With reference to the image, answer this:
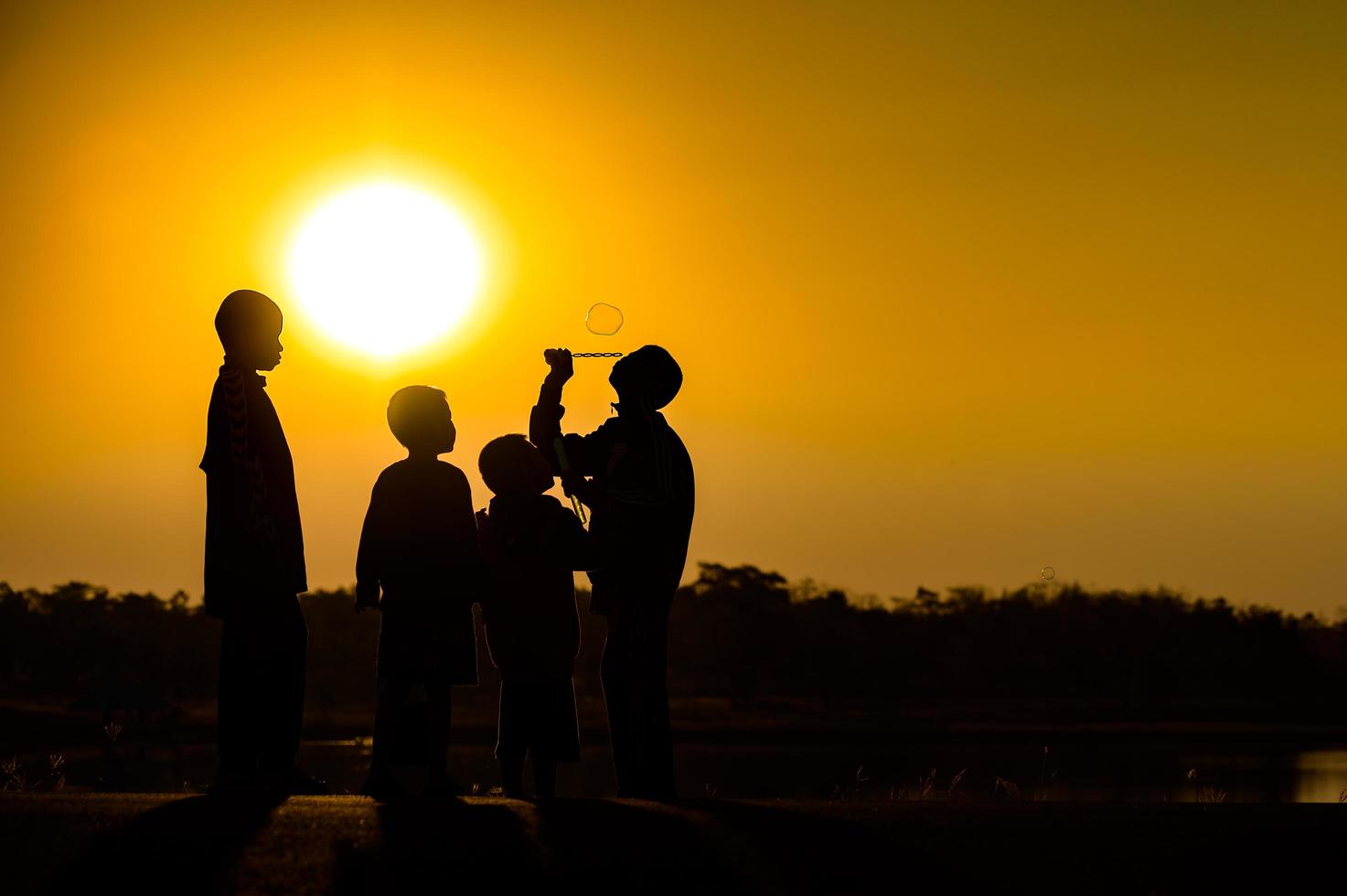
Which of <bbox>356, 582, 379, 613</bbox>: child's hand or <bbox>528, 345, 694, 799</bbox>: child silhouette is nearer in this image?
<bbox>356, 582, 379, 613</bbox>: child's hand

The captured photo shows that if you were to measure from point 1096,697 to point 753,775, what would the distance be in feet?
197

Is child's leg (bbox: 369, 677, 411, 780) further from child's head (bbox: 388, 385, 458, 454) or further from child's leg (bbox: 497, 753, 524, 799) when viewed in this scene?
child's head (bbox: 388, 385, 458, 454)

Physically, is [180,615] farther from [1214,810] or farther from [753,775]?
[1214,810]

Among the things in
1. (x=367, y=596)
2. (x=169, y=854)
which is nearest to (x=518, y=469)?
(x=367, y=596)

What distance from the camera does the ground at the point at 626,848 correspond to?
25.0 feet

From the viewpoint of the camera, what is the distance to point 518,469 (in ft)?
35.0

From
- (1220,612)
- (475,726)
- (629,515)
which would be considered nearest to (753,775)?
(475,726)

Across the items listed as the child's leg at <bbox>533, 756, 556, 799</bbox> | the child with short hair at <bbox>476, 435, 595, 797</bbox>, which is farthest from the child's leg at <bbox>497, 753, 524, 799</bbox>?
the child's leg at <bbox>533, 756, 556, 799</bbox>

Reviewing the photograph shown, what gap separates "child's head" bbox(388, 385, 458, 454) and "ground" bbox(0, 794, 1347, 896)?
7.38 ft

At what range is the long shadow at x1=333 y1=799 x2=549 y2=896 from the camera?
7.52 metres

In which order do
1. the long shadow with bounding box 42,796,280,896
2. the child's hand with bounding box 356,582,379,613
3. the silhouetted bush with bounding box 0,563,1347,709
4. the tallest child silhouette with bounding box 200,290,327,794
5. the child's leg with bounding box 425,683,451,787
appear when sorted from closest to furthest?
the long shadow with bounding box 42,796,280,896, the child's leg with bounding box 425,683,451,787, the tallest child silhouette with bounding box 200,290,327,794, the child's hand with bounding box 356,582,379,613, the silhouetted bush with bounding box 0,563,1347,709

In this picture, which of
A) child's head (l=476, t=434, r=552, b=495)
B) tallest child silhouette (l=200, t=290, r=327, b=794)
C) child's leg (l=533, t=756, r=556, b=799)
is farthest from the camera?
child's head (l=476, t=434, r=552, b=495)

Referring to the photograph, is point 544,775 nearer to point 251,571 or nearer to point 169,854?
point 251,571

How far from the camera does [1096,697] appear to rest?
110375 mm
